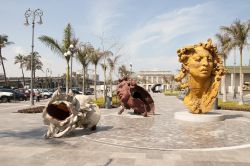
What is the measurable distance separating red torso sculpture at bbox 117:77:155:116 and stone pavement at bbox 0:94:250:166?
14.3ft

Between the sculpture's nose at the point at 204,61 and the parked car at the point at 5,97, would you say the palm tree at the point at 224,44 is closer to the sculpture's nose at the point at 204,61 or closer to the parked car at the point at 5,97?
the sculpture's nose at the point at 204,61

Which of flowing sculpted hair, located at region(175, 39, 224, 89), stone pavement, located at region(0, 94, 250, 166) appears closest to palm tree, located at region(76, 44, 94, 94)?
flowing sculpted hair, located at region(175, 39, 224, 89)

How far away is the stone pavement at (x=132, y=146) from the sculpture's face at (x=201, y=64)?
319 cm

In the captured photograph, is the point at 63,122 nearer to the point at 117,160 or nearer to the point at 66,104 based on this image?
the point at 66,104

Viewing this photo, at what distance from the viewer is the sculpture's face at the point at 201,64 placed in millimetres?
16703

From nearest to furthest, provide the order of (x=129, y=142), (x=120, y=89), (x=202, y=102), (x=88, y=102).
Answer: (x=129, y=142) < (x=88, y=102) < (x=202, y=102) < (x=120, y=89)

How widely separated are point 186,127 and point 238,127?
231 cm

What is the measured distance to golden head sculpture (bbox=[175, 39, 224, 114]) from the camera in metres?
16.9

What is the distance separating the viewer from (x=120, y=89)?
1930 centimetres

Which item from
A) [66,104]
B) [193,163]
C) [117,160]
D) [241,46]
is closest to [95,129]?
[66,104]

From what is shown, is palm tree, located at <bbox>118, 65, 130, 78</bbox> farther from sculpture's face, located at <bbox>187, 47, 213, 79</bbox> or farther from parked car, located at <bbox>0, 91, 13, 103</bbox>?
sculpture's face, located at <bbox>187, 47, 213, 79</bbox>

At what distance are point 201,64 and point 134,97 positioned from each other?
4.66 metres

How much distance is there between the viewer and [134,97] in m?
19.6

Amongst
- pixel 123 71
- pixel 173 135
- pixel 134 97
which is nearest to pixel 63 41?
pixel 134 97
